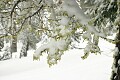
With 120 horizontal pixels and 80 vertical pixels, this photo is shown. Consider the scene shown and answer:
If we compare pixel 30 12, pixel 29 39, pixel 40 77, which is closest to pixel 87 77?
pixel 40 77

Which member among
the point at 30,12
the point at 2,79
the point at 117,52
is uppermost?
the point at 30,12

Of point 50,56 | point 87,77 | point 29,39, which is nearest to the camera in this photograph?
point 50,56

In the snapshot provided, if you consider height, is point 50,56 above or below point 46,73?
above

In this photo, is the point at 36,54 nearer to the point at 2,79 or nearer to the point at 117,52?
the point at 117,52

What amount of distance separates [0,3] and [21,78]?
6358 mm

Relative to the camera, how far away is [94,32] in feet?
12.9

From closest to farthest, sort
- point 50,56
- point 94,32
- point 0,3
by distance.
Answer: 1. point 94,32
2. point 50,56
3. point 0,3

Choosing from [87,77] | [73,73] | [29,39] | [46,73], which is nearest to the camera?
[87,77]

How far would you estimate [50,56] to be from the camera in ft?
14.3

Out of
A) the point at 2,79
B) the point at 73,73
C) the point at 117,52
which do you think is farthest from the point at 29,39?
the point at 117,52

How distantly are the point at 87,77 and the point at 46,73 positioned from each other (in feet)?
7.06

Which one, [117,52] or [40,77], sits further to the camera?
[40,77]

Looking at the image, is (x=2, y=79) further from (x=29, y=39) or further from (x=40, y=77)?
(x=29, y=39)

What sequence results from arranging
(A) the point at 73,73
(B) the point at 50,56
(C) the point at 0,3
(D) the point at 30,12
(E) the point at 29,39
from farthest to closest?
1. (E) the point at 29,39
2. (A) the point at 73,73
3. (D) the point at 30,12
4. (C) the point at 0,3
5. (B) the point at 50,56
